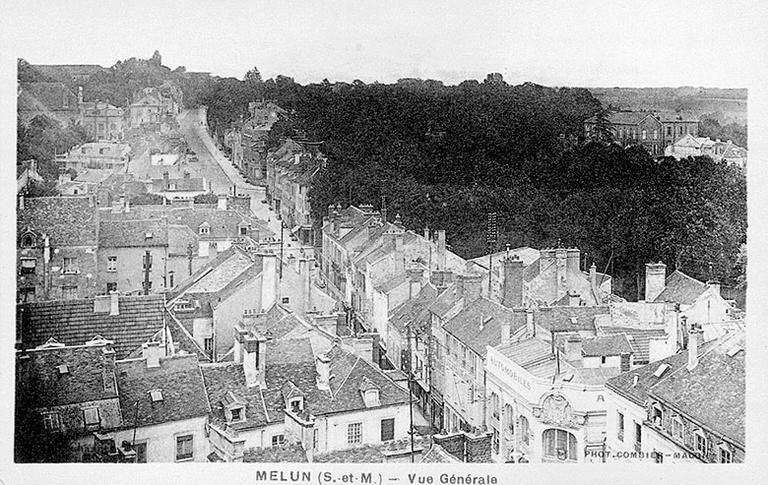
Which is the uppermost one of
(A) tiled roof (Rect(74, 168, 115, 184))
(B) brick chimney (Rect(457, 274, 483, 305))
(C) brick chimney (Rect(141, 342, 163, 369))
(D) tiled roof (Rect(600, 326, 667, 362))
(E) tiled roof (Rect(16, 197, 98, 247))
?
(A) tiled roof (Rect(74, 168, 115, 184))

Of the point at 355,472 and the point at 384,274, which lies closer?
the point at 355,472

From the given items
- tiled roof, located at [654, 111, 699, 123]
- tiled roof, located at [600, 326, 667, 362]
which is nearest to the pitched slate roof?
tiled roof, located at [600, 326, 667, 362]

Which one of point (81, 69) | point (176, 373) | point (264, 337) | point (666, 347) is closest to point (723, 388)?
point (666, 347)

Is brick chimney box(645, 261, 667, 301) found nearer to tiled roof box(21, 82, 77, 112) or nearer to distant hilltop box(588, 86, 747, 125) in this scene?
distant hilltop box(588, 86, 747, 125)

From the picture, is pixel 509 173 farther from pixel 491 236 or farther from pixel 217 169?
pixel 217 169

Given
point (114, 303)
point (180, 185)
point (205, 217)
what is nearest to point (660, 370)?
point (205, 217)

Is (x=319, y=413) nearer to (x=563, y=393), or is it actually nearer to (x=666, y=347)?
(x=563, y=393)

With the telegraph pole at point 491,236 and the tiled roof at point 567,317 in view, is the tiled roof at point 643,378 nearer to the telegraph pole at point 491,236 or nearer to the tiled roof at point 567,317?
the tiled roof at point 567,317
